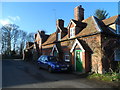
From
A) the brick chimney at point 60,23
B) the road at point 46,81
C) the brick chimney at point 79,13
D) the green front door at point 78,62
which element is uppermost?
the brick chimney at point 79,13

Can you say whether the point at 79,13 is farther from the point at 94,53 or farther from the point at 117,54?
the point at 117,54

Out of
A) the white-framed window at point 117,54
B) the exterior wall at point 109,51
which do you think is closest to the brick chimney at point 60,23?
the exterior wall at point 109,51

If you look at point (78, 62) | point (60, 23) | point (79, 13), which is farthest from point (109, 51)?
point (60, 23)

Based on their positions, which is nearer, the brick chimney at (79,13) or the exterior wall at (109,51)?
the exterior wall at (109,51)

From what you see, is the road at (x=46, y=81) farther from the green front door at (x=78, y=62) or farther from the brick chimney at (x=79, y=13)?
the brick chimney at (x=79, y=13)

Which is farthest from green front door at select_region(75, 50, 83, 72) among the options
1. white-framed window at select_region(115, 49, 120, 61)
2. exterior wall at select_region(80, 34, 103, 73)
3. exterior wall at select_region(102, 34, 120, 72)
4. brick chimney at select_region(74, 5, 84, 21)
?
brick chimney at select_region(74, 5, 84, 21)

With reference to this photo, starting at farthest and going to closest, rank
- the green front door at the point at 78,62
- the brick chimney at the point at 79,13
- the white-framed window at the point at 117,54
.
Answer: the brick chimney at the point at 79,13 < the green front door at the point at 78,62 < the white-framed window at the point at 117,54

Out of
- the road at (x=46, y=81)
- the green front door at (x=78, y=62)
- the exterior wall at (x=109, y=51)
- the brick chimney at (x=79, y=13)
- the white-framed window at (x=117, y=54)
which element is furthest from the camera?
the brick chimney at (x=79, y=13)

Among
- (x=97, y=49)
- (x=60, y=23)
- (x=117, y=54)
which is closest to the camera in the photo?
(x=97, y=49)

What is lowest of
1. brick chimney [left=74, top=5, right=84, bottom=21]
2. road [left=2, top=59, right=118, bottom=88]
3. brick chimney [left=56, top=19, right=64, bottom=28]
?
road [left=2, top=59, right=118, bottom=88]

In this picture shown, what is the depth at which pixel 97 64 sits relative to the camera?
1095 cm

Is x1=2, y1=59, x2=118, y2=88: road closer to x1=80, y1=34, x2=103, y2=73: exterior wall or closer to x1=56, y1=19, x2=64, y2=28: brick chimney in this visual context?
x1=80, y1=34, x2=103, y2=73: exterior wall

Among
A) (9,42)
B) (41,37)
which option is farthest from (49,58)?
(9,42)

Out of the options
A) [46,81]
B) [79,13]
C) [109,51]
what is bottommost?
[46,81]
